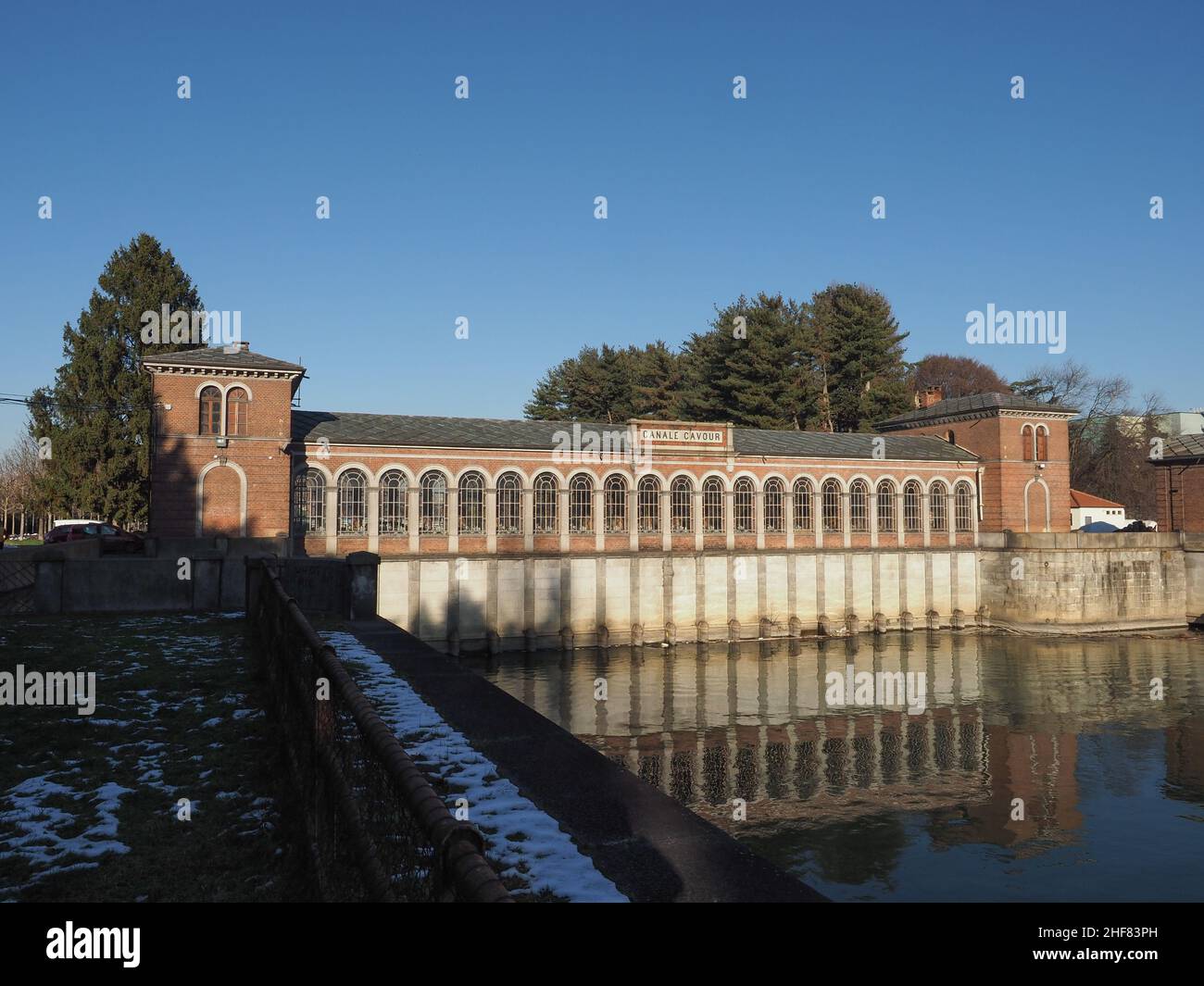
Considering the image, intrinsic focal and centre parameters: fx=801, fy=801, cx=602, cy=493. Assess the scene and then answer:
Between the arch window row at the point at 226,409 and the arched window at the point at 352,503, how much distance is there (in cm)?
426

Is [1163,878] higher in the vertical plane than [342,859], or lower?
lower

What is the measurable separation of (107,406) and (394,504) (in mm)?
23120

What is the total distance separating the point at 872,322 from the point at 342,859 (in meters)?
65.7

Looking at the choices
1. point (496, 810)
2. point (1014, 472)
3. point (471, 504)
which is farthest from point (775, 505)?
point (496, 810)

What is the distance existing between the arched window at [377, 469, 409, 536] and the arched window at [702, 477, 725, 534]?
1447 cm

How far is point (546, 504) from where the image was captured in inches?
1455

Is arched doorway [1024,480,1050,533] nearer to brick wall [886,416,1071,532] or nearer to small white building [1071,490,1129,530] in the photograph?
brick wall [886,416,1071,532]

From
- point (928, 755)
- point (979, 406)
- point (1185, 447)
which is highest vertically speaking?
point (979, 406)

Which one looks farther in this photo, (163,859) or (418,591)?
(418,591)

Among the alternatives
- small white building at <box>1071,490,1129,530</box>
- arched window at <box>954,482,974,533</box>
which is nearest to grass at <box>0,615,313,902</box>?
arched window at <box>954,482,974,533</box>

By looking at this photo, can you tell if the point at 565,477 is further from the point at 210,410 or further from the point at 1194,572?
the point at 1194,572
